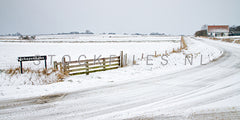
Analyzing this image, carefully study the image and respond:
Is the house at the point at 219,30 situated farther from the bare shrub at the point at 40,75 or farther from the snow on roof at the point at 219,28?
the bare shrub at the point at 40,75

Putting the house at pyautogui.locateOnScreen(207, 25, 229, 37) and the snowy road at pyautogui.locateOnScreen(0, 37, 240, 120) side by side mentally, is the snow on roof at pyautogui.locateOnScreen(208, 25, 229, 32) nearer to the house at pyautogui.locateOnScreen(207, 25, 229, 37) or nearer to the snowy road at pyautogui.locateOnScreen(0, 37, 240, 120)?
the house at pyautogui.locateOnScreen(207, 25, 229, 37)

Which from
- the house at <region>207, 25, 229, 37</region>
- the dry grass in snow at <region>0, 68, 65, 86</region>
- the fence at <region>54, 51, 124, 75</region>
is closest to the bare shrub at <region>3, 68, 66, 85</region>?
the dry grass in snow at <region>0, 68, 65, 86</region>

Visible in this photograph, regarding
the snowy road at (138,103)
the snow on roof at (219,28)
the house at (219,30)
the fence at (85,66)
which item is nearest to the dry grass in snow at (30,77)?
the fence at (85,66)

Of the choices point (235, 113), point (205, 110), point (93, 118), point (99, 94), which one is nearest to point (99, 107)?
point (93, 118)

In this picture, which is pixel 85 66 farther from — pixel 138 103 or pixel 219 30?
pixel 219 30

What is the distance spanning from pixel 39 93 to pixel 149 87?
5.50 m

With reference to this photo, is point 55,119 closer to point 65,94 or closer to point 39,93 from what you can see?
point 65,94

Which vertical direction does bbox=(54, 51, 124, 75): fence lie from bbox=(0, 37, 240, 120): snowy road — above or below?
above

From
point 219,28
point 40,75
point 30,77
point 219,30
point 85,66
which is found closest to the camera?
point 30,77

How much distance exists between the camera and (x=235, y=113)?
588cm

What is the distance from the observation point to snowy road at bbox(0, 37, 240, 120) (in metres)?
Answer: 5.84

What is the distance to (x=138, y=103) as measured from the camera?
688cm

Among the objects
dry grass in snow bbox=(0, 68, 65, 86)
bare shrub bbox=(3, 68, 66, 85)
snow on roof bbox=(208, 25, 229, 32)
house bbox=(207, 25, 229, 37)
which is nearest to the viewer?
dry grass in snow bbox=(0, 68, 65, 86)

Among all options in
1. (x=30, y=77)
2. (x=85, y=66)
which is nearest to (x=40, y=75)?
(x=30, y=77)
